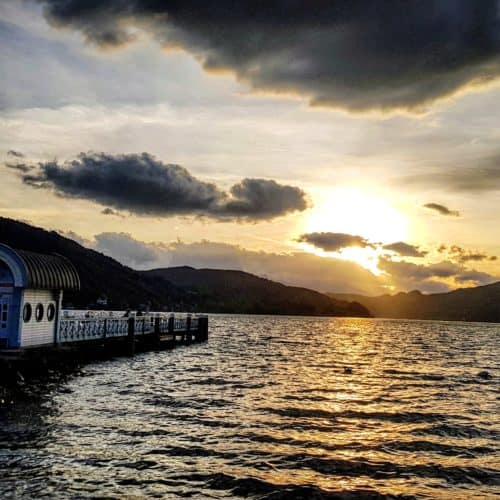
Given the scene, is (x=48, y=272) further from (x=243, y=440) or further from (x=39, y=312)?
(x=243, y=440)

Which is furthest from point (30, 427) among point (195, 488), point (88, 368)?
point (88, 368)

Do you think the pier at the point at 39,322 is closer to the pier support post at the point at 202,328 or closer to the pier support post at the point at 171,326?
the pier support post at the point at 171,326

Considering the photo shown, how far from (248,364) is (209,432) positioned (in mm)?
29633

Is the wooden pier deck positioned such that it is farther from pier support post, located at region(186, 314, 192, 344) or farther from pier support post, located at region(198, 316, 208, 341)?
pier support post, located at region(198, 316, 208, 341)

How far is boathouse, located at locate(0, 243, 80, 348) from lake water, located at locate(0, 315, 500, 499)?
3.42 metres

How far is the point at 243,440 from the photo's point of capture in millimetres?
19328

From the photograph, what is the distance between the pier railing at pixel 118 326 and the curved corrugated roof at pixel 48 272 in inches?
104

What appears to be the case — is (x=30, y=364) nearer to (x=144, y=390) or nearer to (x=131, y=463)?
(x=144, y=390)

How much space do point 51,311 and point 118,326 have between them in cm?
1275

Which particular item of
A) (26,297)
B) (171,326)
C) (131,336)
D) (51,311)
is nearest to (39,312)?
(51,311)

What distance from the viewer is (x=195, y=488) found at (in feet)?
46.1

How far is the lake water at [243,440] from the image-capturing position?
14.4m

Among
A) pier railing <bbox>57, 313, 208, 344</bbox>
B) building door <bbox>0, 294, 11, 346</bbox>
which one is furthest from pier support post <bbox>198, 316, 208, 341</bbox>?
building door <bbox>0, 294, 11, 346</bbox>

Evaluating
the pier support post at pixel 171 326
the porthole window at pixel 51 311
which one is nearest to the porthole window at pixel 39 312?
the porthole window at pixel 51 311
